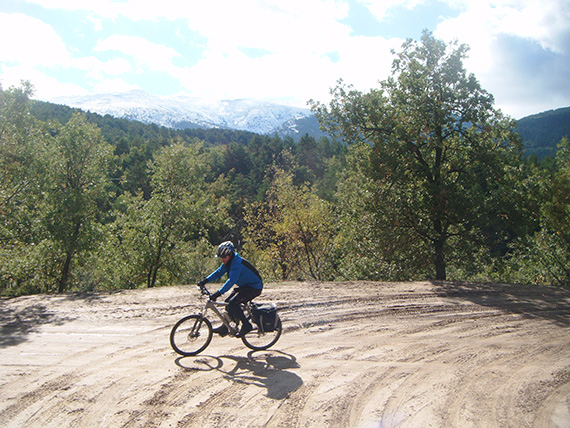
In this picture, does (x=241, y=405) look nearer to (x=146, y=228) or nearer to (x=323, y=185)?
(x=146, y=228)

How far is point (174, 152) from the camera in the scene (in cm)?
2150

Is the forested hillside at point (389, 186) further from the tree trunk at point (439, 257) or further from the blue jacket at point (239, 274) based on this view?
the blue jacket at point (239, 274)

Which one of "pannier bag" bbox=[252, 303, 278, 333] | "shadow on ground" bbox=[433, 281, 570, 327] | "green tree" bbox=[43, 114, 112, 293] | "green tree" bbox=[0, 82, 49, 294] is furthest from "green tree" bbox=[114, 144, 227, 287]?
"pannier bag" bbox=[252, 303, 278, 333]

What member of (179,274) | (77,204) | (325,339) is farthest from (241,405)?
(179,274)

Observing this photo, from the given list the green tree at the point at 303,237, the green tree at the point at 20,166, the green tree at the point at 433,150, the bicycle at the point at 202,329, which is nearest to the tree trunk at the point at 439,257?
the green tree at the point at 433,150

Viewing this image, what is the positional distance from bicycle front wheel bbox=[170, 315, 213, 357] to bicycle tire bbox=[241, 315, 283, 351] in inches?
31.4

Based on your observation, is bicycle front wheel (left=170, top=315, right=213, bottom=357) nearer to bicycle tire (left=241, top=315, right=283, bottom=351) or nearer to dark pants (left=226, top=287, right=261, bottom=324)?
dark pants (left=226, top=287, right=261, bottom=324)

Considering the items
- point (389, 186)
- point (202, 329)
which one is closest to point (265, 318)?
point (202, 329)

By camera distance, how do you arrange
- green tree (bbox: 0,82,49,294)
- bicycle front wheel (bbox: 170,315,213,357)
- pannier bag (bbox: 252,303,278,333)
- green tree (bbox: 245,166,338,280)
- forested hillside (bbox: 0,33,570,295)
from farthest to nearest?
green tree (bbox: 245,166,338,280), forested hillside (bbox: 0,33,570,295), green tree (bbox: 0,82,49,294), pannier bag (bbox: 252,303,278,333), bicycle front wheel (bbox: 170,315,213,357)

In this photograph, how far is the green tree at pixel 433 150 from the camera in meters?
15.6

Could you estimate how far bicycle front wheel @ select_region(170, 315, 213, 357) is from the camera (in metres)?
7.18

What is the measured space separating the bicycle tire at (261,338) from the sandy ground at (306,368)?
18 cm

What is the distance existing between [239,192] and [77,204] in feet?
190

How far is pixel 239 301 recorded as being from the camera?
23.7 ft
